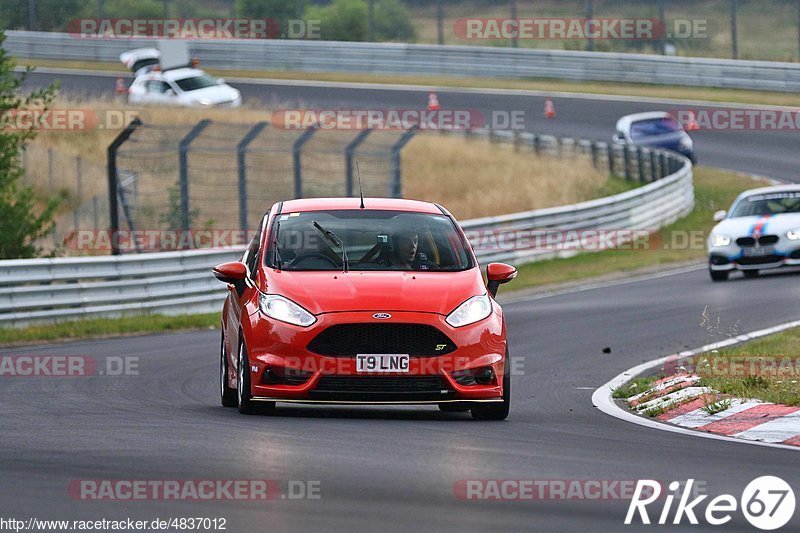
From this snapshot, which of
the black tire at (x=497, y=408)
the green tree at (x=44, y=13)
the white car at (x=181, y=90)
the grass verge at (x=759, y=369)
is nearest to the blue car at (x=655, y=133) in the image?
the white car at (x=181, y=90)

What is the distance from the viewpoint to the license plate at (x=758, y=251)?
2211cm

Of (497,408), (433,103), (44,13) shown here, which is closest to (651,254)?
(433,103)

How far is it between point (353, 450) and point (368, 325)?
64.8 inches

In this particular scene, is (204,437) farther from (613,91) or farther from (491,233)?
(613,91)

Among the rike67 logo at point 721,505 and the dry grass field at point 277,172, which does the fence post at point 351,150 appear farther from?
the rike67 logo at point 721,505

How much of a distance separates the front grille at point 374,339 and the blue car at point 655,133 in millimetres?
30730

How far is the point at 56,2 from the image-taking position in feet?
179

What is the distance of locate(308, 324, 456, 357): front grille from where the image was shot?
9828mm

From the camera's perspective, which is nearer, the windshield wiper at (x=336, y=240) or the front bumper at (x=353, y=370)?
the front bumper at (x=353, y=370)

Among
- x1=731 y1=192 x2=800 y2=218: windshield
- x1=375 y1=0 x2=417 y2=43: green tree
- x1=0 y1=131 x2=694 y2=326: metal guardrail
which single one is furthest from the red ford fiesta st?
x1=375 y1=0 x2=417 y2=43: green tree

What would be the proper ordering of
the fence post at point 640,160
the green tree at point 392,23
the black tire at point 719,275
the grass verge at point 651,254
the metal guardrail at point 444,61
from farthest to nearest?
1. the green tree at point 392,23
2. the metal guardrail at point 444,61
3. the fence post at point 640,160
4. the grass verge at point 651,254
5. the black tire at point 719,275

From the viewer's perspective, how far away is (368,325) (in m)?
9.83

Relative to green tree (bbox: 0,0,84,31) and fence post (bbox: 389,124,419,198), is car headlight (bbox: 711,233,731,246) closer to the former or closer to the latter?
fence post (bbox: 389,124,419,198)

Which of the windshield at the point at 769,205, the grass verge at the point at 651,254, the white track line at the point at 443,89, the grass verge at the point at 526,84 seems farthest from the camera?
the white track line at the point at 443,89
